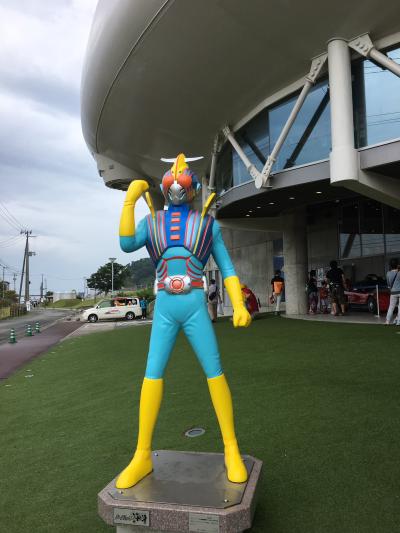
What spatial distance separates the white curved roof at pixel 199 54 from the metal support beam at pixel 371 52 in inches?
7.6

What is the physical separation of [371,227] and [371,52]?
7739 mm

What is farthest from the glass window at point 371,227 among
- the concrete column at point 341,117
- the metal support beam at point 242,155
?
the concrete column at point 341,117

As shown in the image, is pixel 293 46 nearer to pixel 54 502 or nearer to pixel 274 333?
pixel 274 333

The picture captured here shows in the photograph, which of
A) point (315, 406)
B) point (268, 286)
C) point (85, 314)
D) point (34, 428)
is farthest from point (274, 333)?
point (85, 314)

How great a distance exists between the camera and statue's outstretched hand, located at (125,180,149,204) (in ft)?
9.84

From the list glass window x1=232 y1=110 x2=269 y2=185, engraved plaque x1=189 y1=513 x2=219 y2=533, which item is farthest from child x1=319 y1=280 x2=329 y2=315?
engraved plaque x1=189 y1=513 x2=219 y2=533

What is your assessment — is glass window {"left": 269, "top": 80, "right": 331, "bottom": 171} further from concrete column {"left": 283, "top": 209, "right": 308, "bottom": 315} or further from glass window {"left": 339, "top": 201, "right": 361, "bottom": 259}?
glass window {"left": 339, "top": 201, "right": 361, "bottom": 259}

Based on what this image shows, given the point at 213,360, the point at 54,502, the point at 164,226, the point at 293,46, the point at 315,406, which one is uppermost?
the point at 293,46

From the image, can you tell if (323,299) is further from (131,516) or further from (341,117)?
(131,516)

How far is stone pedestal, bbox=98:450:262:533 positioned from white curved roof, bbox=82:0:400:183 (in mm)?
10210

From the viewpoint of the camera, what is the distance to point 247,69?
12031mm

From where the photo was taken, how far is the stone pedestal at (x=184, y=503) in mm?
2281

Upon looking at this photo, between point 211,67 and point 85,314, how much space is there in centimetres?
1796

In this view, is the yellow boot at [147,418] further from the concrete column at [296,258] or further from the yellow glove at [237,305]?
the concrete column at [296,258]
